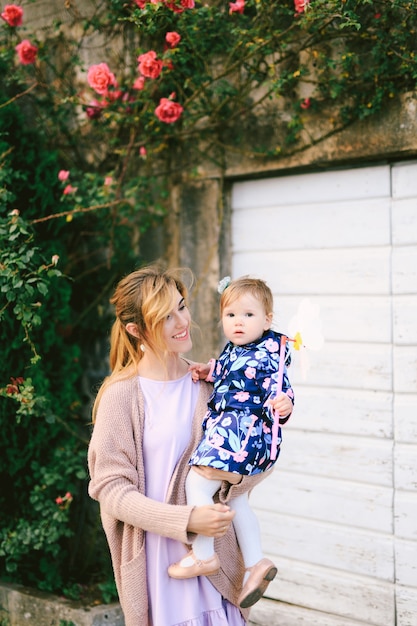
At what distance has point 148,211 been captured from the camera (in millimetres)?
4871

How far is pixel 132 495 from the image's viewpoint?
8.41 ft

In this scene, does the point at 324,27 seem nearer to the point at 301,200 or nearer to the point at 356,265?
the point at 301,200

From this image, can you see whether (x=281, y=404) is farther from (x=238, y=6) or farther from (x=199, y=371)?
(x=238, y=6)

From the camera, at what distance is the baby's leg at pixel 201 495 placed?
2.62 m

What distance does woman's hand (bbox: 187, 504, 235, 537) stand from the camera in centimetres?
252

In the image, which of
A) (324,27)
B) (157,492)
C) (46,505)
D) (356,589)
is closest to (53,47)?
(324,27)

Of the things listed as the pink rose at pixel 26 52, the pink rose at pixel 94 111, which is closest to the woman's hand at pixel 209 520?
the pink rose at pixel 94 111

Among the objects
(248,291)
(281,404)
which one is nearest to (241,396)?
(281,404)

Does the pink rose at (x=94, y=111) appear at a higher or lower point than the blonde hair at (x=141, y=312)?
higher

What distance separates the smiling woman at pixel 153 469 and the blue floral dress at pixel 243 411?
0.33 feet

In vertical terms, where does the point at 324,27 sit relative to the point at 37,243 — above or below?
above

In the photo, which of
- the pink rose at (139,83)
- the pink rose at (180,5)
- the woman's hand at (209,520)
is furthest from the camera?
the pink rose at (139,83)

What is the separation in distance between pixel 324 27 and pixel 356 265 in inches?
48.6

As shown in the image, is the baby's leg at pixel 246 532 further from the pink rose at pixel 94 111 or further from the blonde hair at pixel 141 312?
the pink rose at pixel 94 111
